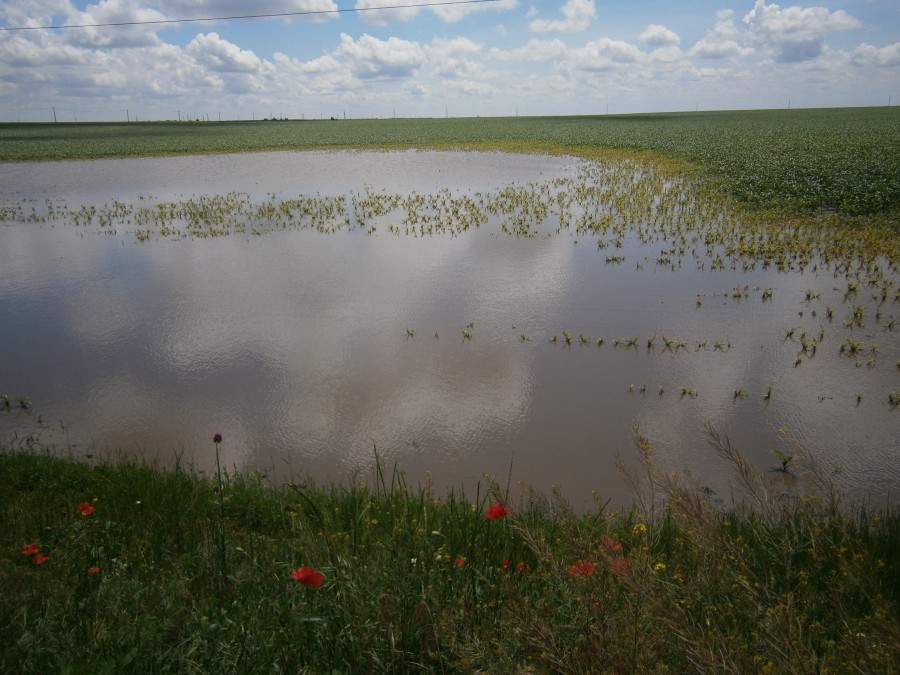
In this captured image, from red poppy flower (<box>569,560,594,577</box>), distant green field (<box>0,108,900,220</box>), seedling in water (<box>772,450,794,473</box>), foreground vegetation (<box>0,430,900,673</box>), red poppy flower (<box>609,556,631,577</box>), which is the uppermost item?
distant green field (<box>0,108,900,220</box>)

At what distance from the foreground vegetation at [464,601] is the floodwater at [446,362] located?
1.82 metres

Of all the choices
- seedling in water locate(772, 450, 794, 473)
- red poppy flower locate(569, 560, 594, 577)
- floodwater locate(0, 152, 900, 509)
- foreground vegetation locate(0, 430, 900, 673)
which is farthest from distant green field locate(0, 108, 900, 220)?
red poppy flower locate(569, 560, 594, 577)

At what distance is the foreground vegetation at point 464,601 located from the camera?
6.00 feet

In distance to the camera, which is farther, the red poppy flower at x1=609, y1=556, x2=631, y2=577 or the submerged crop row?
the submerged crop row

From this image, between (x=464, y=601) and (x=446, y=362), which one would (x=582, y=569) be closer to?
(x=464, y=601)

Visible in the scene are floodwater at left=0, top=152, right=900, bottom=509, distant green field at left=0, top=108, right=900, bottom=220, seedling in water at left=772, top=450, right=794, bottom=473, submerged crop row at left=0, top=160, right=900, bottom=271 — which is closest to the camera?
seedling in water at left=772, top=450, right=794, bottom=473

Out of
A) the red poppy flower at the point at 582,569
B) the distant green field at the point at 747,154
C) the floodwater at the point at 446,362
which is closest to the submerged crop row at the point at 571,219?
the floodwater at the point at 446,362

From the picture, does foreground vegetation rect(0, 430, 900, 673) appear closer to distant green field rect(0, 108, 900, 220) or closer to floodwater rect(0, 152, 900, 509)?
floodwater rect(0, 152, 900, 509)

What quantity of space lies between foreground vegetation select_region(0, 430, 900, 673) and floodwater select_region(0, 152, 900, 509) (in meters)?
1.82

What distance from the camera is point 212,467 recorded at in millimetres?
5367

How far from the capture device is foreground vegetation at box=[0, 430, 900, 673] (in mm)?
1829

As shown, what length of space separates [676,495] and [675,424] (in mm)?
4075

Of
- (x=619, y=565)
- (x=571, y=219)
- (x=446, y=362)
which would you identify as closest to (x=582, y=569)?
(x=619, y=565)

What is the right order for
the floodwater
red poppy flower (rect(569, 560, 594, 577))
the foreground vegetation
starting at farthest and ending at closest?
the floodwater < red poppy flower (rect(569, 560, 594, 577)) < the foreground vegetation
